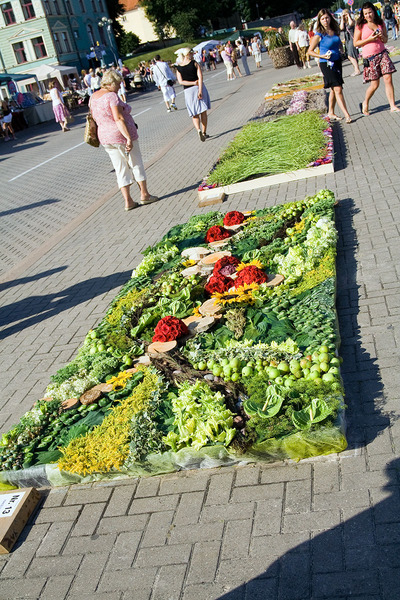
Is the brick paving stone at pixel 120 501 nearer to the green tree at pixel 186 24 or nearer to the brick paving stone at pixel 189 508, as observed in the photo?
the brick paving stone at pixel 189 508

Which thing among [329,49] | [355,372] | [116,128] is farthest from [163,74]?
[355,372]

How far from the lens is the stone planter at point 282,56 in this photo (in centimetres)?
2889

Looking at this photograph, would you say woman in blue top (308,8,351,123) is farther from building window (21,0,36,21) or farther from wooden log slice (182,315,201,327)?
building window (21,0,36,21)

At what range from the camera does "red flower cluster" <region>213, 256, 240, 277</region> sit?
6.19 meters

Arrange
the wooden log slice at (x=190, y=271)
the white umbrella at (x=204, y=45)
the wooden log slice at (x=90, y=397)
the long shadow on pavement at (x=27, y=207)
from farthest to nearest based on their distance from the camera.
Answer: the white umbrella at (x=204, y=45), the long shadow on pavement at (x=27, y=207), the wooden log slice at (x=190, y=271), the wooden log slice at (x=90, y=397)

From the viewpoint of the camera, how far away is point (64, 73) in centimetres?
4512

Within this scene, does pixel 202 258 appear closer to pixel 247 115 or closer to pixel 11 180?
pixel 247 115

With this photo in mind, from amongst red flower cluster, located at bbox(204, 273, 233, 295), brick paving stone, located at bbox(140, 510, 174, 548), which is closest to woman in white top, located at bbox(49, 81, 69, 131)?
red flower cluster, located at bbox(204, 273, 233, 295)

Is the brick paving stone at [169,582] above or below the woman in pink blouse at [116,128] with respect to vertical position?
below

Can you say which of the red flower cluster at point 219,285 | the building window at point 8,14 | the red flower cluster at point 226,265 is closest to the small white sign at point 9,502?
the red flower cluster at point 219,285

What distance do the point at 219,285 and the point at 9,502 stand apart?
2803 millimetres

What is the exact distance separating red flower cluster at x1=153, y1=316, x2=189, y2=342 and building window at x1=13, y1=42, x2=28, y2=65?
2241 inches

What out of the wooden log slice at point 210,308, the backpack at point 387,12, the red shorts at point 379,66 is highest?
the backpack at point 387,12

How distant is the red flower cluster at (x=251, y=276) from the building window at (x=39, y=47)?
55645mm
